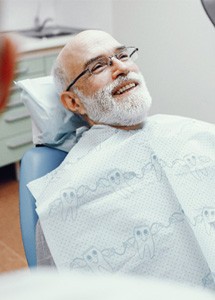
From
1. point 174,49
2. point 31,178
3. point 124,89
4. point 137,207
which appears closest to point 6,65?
point 137,207

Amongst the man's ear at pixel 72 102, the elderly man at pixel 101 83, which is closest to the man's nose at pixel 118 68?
the elderly man at pixel 101 83

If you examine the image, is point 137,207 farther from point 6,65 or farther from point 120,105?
point 6,65

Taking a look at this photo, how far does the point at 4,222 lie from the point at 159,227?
149 centimetres

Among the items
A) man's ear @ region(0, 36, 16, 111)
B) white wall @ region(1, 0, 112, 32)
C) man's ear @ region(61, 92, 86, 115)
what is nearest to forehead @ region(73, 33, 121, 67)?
man's ear @ region(61, 92, 86, 115)

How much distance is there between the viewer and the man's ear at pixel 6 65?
38 cm

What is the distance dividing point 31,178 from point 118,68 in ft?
1.58

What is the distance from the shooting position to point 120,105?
154cm

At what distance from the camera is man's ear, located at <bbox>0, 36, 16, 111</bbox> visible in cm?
38

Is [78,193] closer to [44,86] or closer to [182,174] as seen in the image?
[182,174]

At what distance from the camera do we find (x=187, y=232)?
129 cm

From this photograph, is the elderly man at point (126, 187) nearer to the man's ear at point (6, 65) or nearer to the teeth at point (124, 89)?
the teeth at point (124, 89)

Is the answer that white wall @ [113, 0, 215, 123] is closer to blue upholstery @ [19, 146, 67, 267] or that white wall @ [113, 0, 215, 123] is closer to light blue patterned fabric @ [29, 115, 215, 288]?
light blue patterned fabric @ [29, 115, 215, 288]

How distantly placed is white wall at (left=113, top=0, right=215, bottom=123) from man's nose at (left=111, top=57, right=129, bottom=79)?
1.00m

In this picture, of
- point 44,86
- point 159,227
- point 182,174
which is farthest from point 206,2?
point 44,86
